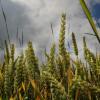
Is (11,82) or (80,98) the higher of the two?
(11,82)

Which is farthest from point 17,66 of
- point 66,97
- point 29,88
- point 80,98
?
point 66,97

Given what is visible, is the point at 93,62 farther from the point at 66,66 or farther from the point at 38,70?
the point at 38,70

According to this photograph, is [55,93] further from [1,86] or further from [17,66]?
[1,86]

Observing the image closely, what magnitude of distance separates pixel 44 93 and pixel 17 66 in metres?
0.30

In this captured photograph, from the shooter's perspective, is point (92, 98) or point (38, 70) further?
point (38, 70)

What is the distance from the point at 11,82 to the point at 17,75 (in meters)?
0.07

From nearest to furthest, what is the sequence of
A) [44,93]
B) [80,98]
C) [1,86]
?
[80,98] < [44,93] < [1,86]

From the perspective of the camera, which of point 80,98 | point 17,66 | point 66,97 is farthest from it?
point 17,66

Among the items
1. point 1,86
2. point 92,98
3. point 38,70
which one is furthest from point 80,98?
point 1,86

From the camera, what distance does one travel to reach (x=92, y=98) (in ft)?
5.87

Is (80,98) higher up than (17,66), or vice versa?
(17,66)

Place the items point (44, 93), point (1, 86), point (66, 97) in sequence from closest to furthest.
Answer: point (66, 97) < point (44, 93) < point (1, 86)

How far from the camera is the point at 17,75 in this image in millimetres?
2035

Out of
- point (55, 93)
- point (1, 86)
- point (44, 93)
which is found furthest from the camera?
point (1, 86)
